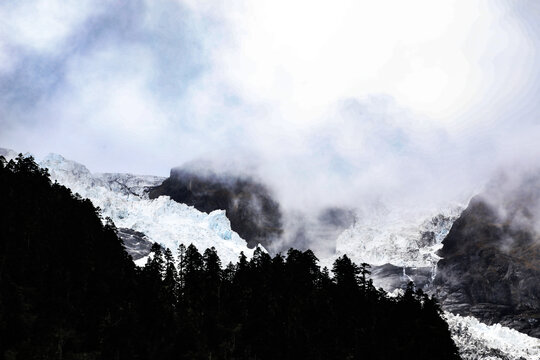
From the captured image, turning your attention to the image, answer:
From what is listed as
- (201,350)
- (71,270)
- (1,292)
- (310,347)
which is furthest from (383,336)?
(1,292)

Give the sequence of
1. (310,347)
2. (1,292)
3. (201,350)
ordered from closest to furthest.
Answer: (1,292) → (201,350) → (310,347)

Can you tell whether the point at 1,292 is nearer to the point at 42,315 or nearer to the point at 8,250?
the point at 42,315

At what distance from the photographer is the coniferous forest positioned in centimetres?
6912

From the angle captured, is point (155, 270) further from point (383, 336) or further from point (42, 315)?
point (383, 336)

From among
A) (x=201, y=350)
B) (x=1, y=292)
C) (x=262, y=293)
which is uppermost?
(x=262, y=293)

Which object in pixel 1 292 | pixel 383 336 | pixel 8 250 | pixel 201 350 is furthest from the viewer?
pixel 383 336

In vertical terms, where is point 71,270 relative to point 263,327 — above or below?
above

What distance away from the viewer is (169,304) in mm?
86312

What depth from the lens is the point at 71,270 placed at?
259 feet

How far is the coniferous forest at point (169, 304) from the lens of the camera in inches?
2721

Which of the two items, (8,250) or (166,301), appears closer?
(8,250)

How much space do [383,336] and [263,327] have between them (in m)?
21.0

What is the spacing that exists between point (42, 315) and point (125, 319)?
41.5ft

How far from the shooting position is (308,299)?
9069 cm
